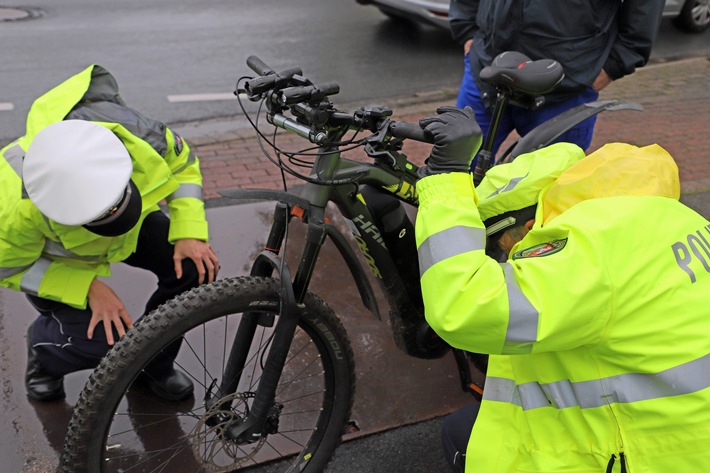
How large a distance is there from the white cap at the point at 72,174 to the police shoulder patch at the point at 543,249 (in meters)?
1.22

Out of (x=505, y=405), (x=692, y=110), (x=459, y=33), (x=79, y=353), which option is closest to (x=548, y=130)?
(x=459, y=33)

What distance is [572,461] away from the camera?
66.3 inches

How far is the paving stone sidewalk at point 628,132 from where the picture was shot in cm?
487

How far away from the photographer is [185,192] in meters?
2.67

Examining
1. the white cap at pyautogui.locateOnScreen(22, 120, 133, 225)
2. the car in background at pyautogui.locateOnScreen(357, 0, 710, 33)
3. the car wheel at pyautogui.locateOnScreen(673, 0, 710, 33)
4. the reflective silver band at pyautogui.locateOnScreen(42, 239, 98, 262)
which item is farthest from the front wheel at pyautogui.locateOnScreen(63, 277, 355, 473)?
the car wheel at pyautogui.locateOnScreen(673, 0, 710, 33)

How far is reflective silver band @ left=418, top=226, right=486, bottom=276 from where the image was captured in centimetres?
165

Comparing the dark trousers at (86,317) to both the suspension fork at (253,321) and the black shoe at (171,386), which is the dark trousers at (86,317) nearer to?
the black shoe at (171,386)

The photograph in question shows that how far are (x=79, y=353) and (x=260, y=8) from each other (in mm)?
8091

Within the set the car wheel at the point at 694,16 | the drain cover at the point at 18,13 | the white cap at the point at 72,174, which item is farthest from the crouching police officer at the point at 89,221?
the car wheel at the point at 694,16

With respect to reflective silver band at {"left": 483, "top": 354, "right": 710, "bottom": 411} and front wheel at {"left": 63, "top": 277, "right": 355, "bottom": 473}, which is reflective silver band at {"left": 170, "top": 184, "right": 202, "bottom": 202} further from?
reflective silver band at {"left": 483, "top": 354, "right": 710, "bottom": 411}

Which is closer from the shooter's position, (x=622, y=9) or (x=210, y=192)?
(x=622, y=9)

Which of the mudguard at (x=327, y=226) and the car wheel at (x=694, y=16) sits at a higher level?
the mudguard at (x=327, y=226)

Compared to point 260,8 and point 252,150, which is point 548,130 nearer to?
point 252,150

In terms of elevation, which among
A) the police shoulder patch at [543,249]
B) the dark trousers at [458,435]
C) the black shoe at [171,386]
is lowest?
the black shoe at [171,386]
